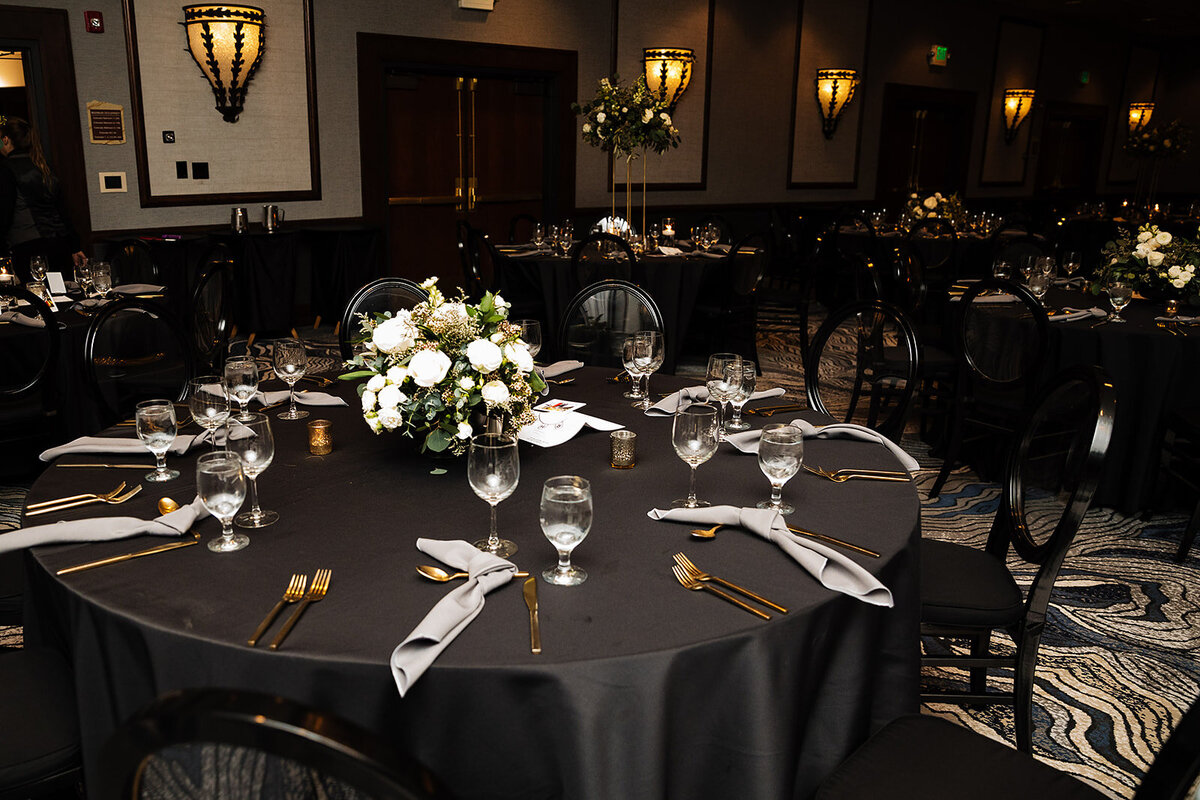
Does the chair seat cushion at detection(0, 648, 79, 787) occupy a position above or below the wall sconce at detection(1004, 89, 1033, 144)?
below

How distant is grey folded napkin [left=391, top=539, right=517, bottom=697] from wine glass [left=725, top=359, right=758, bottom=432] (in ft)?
3.09

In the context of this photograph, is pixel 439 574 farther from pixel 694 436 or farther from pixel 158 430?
pixel 158 430

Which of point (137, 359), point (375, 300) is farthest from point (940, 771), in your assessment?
point (137, 359)

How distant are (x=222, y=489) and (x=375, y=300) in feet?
6.74

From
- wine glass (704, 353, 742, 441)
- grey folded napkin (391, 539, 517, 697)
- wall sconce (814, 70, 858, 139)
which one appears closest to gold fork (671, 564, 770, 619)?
grey folded napkin (391, 539, 517, 697)

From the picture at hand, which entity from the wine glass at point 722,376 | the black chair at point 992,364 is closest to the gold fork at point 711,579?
the wine glass at point 722,376

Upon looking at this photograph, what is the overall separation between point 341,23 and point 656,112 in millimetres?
2948

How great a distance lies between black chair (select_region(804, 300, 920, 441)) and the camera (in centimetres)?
284

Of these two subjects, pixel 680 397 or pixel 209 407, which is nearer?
pixel 209 407

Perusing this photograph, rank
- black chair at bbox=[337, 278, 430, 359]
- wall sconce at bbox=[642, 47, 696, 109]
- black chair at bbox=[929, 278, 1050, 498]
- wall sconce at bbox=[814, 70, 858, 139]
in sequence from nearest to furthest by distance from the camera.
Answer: black chair at bbox=[337, 278, 430, 359] → black chair at bbox=[929, 278, 1050, 498] → wall sconce at bbox=[642, 47, 696, 109] → wall sconce at bbox=[814, 70, 858, 139]

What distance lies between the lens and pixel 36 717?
1594 mm

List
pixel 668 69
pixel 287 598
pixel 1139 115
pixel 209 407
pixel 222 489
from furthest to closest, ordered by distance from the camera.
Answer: pixel 1139 115
pixel 668 69
pixel 209 407
pixel 222 489
pixel 287 598

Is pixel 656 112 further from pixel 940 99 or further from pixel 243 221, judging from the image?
pixel 940 99

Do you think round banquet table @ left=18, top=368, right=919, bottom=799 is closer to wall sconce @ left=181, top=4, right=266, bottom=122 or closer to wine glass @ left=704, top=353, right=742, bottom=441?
wine glass @ left=704, top=353, right=742, bottom=441
